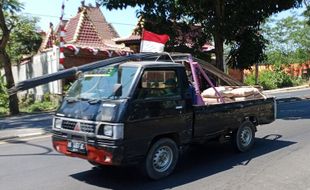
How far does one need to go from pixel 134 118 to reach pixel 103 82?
3.36ft

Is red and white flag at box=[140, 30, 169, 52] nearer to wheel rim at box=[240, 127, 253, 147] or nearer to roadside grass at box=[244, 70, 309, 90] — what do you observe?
wheel rim at box=[240, 127, 253, 147]

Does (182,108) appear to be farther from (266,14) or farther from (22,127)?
(266,14)

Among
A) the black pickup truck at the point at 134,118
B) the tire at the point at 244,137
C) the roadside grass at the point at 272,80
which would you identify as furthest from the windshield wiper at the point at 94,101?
the roadside grass at the point at 272,80

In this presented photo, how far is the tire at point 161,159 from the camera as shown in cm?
709

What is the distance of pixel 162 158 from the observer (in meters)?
7.37

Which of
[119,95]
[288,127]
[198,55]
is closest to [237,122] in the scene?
[119,95]

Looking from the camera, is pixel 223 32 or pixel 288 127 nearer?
pixel 288 127

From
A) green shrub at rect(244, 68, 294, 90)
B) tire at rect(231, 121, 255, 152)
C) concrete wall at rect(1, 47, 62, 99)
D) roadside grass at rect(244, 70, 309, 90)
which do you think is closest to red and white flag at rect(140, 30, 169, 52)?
tire at rect(231, 121, 255, 152)

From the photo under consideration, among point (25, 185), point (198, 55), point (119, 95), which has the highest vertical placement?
point (198, 55)

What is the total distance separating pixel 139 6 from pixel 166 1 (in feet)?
3.75

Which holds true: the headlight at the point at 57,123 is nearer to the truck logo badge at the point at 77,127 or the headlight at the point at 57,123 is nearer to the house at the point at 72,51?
the truck logo badge at the point at 77,127

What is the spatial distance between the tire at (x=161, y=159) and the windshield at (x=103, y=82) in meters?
1.01

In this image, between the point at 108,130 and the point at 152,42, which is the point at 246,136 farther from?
the point at 108,130

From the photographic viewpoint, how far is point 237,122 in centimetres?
909
